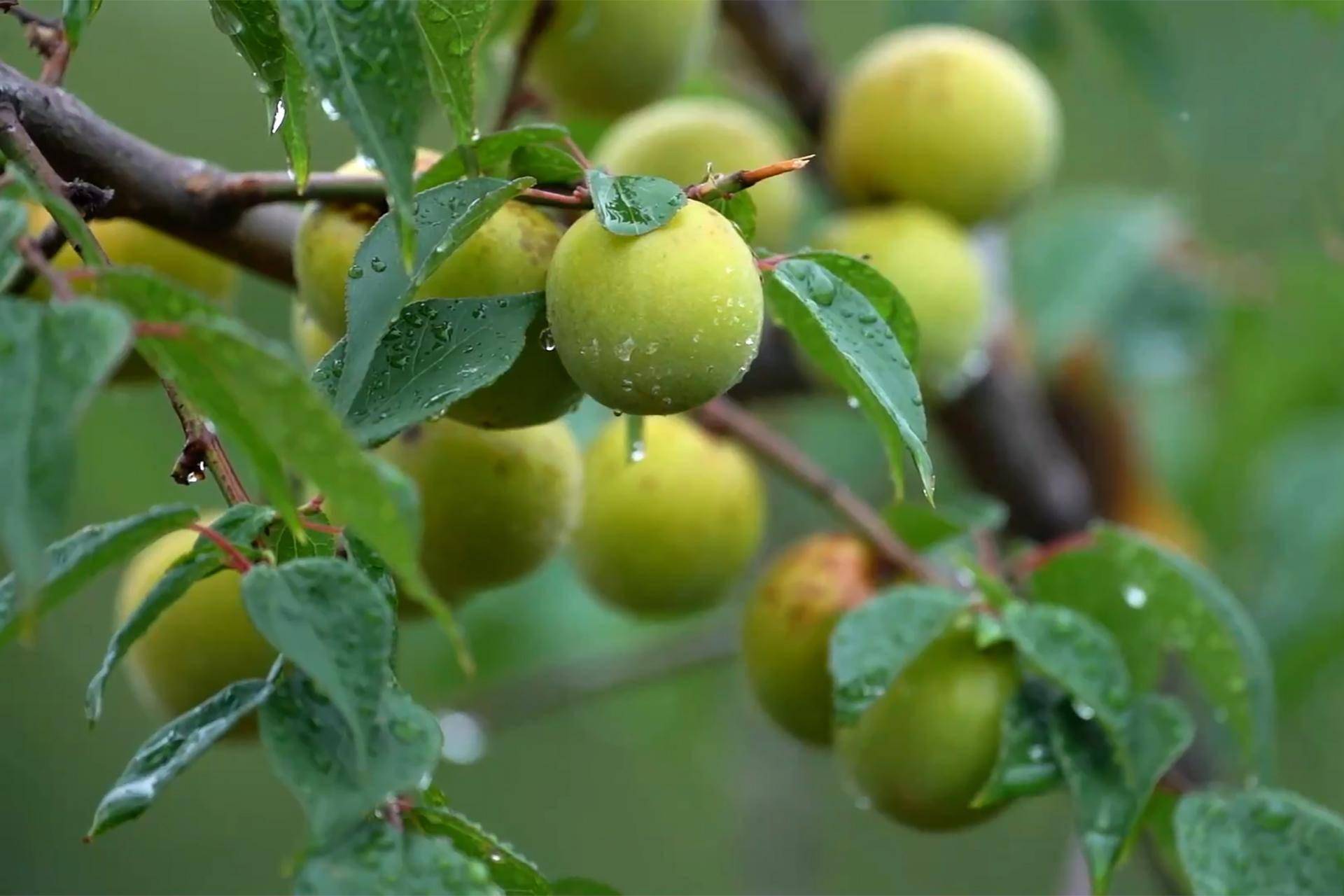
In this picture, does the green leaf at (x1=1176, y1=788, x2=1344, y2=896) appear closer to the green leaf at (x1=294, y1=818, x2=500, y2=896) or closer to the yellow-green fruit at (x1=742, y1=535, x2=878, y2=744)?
the yellow-green fruit at (x1=742, y1=535, x2=878, y2=744)

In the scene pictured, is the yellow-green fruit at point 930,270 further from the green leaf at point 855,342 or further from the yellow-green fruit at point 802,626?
the green leaf at point 855,342

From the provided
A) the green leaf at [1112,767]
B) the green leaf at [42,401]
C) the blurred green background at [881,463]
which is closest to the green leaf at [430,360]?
the green leaf at [42,401]

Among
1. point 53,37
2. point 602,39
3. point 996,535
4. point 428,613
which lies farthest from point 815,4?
point 53,37

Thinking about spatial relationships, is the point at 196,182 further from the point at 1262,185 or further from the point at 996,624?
the point at 1262,185

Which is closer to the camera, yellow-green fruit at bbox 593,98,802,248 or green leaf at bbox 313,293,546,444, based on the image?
green leaf at bbox 313,293,546,444

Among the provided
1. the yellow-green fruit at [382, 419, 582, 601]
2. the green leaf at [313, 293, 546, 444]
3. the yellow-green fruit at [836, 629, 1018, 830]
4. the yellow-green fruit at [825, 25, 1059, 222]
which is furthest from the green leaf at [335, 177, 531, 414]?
the yellow-green fruit at [825, 25, 1059, 222]

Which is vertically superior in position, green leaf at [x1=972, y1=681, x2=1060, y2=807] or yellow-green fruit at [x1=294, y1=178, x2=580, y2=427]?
yellow-green fruit at [x1=294, y1=178, x2=580, y2=427]

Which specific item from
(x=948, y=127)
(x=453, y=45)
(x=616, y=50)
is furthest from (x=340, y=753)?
(x=948, y=127)
